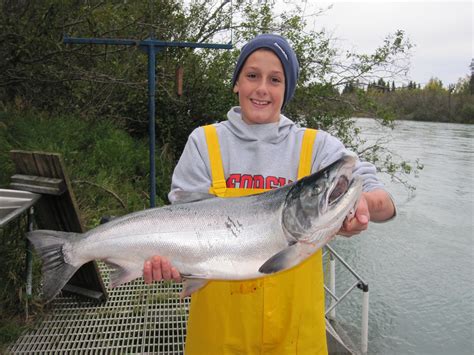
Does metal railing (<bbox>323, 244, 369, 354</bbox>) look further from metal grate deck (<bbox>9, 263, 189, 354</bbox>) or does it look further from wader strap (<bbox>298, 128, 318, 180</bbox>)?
wader strap (<bbox>298, 128, 318, 180</bbox>)

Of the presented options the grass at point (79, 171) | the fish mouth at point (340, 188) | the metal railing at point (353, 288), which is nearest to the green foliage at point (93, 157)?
the grass at point (79, 171)

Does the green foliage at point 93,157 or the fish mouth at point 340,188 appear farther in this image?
the green foliage at point 93,157

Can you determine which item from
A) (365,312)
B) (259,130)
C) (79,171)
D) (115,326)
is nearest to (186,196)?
(259,130)

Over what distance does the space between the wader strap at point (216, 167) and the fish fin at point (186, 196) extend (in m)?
0.07

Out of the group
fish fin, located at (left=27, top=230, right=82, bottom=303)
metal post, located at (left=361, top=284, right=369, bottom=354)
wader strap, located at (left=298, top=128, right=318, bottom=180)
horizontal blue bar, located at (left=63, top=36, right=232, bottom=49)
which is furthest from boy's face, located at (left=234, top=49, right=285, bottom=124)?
metal post, located at (left=361, top=284, right=369, bottom=354)

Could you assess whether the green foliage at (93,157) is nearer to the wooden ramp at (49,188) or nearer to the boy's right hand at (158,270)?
the wooden ramp at (49,188)

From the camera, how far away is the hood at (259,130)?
2.21 m

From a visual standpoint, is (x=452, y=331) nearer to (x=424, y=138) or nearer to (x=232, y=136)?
(x=232, y=136)

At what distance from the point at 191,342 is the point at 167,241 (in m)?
0.54

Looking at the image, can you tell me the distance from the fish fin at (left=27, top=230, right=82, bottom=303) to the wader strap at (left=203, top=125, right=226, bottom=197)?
74 centimetres

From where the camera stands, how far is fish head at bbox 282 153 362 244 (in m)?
1.85

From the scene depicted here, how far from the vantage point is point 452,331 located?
7051 mm

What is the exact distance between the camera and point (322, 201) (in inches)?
74.2

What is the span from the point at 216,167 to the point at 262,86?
45 cm
